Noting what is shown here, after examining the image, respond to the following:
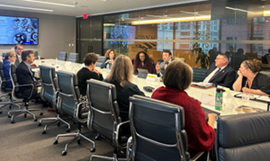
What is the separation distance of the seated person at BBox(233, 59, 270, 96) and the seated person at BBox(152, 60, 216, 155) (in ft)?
6.06

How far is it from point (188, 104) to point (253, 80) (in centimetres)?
216

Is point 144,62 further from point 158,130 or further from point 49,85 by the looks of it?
point 158,130

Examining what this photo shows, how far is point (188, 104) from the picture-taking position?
5.46 feet

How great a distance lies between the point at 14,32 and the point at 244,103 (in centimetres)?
1166

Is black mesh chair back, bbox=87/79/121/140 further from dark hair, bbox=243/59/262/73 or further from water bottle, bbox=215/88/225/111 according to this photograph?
dark hair, bbox=243/59/262/73

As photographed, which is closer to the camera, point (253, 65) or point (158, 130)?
point (158, 130)

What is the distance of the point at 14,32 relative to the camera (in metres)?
11.1

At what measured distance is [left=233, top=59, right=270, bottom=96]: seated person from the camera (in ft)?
10.3

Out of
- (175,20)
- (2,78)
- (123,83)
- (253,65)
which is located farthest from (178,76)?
(175,20)

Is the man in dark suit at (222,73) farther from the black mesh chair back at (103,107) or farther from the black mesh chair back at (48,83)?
the black mesh chair back at (48,83)

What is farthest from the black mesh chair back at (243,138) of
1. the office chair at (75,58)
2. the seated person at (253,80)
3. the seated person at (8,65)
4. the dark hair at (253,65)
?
the office chair at (75,58)

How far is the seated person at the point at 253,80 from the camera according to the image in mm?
3145

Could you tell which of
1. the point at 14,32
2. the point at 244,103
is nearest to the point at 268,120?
the point at 244,103

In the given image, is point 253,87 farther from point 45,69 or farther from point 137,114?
point 45,69
